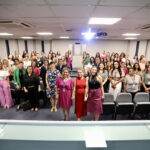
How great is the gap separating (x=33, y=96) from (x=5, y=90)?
96cm

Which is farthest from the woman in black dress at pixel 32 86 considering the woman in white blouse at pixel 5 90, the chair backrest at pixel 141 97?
the chair backrest at pixel 141 97

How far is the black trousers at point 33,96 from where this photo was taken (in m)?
3.40

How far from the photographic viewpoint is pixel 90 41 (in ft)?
34.9

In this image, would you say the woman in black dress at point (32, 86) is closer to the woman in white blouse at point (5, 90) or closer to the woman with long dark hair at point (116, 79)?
the woman in white blouse at point (5, 90)

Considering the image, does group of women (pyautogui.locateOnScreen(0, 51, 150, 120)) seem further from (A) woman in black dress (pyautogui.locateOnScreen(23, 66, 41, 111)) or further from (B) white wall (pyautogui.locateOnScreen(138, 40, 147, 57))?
(B) white wall (pyautogui.locateOnScreen(138, 40, 147, 57))

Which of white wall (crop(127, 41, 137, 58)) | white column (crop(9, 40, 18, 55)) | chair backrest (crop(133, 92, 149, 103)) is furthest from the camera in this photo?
white column (crop(9, 40, 18, 55))

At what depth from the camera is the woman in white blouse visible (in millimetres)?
3393

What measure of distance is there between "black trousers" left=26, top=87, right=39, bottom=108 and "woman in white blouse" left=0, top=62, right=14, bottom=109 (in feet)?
2.39

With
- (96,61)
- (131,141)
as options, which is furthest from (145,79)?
(131,141)

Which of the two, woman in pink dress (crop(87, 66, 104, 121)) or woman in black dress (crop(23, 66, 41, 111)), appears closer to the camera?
woman in pink dress (crop(87, 66, 104, 121))

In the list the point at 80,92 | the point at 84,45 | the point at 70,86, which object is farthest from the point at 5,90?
the point at 84,45

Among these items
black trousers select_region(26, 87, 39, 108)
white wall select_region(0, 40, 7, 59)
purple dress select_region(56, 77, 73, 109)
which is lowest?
black trousers select_region(26, 87, 39, 108)

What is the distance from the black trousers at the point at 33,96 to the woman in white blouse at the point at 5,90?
2.39ft

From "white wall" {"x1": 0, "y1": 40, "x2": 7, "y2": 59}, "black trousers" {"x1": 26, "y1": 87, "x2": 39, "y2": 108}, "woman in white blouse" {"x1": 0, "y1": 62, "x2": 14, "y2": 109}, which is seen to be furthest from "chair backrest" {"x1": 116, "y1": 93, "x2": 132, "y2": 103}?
"white wall" {"x1": 0, "y1": 40, "x2": 7, "y2": 59}
